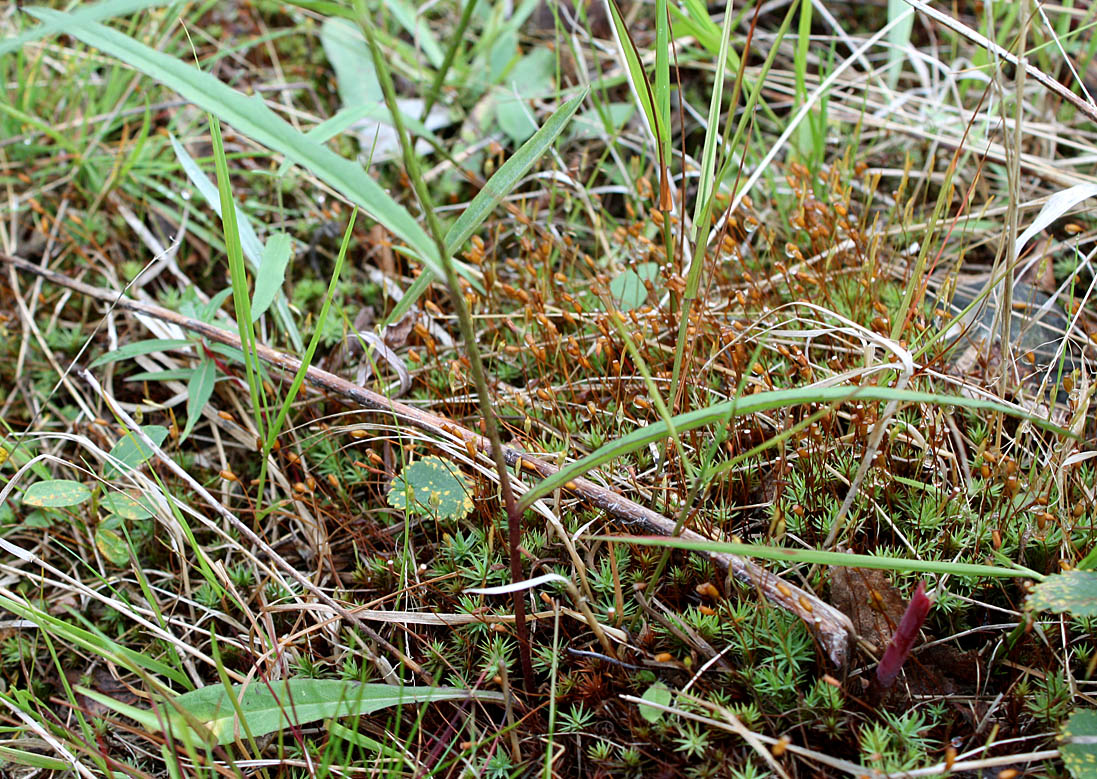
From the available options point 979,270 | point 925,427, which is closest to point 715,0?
point 979,270

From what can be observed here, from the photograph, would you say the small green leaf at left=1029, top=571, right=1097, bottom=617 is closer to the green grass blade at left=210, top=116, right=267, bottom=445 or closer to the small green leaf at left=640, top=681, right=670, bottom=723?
the small green leaf at left=640, top=681, right=670, bottom=723

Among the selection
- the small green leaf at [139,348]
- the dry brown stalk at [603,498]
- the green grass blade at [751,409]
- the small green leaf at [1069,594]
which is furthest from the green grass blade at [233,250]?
the small green leaf at [1069,594]

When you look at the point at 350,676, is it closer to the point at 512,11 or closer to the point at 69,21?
the point at 69,21

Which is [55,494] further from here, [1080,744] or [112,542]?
[1080,744]

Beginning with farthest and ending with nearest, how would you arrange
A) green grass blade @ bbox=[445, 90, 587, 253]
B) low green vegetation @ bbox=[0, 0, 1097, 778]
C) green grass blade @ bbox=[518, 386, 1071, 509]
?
green grass blade @ bbox=[445, 90, 587, 253], low green vegetation @ bbox=[0, 0, 1097, 778], green grass blade @ bbox=[518, 386, 1071, 509]

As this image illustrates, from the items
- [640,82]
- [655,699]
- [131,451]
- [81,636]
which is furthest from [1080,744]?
[131,451]

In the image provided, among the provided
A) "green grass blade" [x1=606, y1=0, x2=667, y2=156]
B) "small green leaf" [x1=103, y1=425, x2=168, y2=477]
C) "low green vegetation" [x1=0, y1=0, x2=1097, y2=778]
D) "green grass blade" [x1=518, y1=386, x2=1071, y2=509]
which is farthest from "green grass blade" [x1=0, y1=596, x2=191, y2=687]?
"green grass blade" [x1=606, y1=0, x2=667, y2=156]
